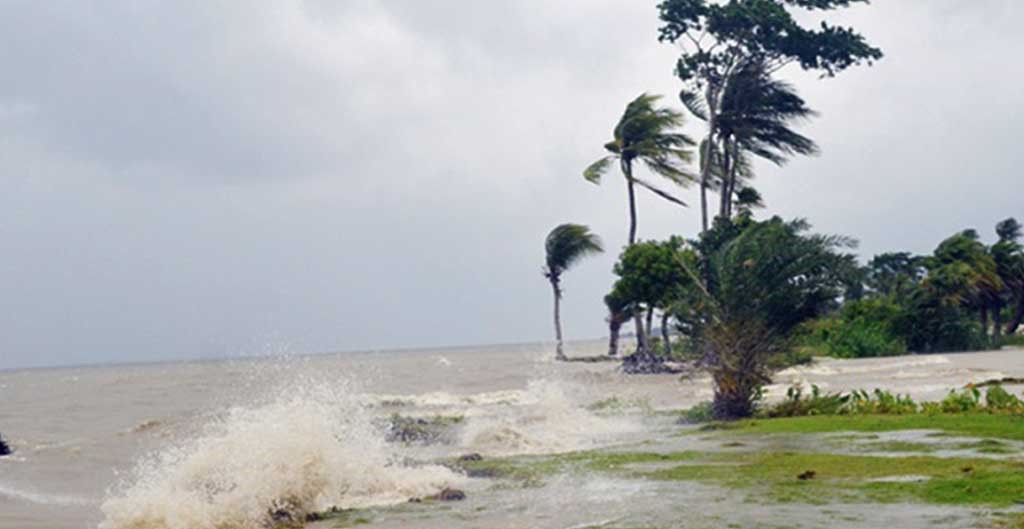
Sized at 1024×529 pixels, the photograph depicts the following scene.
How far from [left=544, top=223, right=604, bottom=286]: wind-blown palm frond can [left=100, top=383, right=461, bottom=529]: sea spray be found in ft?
154

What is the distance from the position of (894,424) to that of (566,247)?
45.7 m

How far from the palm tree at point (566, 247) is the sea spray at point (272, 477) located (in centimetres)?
4697

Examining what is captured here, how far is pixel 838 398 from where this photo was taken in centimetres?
1989

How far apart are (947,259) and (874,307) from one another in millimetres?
11056

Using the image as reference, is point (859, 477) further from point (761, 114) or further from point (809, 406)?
point (761, 114)

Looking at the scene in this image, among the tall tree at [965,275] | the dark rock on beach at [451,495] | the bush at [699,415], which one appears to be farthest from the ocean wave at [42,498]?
the tall tree at [965,275]

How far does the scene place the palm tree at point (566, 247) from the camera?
62.0 m

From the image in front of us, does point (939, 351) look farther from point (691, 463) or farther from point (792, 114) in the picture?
point (691, 463)

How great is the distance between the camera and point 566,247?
204 ft

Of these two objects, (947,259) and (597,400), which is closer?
(597,400)

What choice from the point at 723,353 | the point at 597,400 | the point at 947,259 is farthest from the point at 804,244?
the point at 947,259

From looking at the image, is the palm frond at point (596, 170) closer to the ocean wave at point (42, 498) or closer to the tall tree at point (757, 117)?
the tall tree at point (757, 117)

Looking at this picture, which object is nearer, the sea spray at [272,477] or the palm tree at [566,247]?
the sea spray at [272,477]

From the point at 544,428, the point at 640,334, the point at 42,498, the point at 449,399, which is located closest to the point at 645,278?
the point at 640,334
